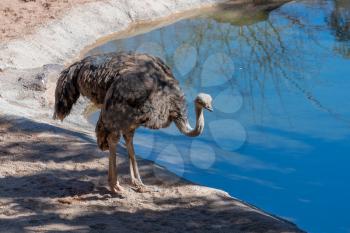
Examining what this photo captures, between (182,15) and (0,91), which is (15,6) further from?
(0,91)

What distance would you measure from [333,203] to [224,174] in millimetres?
1116

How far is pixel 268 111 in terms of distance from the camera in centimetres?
820

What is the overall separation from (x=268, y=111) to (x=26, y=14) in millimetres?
5312

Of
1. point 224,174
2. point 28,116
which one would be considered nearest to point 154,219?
point 224,174

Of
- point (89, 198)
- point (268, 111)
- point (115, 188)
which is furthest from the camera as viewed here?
point (268, 111)

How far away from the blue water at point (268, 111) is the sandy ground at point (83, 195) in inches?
22.9

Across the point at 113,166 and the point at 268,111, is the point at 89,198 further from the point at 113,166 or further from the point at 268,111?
the point at 268,111

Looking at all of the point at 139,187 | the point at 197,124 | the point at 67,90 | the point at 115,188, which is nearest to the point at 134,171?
the point at 139,187

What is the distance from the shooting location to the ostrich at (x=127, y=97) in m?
5.54

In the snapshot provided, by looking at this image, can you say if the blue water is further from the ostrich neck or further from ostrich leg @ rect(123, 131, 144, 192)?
the ostrich neck

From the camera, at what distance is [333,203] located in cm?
623

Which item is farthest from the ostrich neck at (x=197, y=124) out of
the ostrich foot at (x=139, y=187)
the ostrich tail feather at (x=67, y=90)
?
the ostrich tail feather at (x=67, y=90)

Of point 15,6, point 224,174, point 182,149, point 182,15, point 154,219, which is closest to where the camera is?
point 154,219

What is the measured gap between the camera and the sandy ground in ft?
17.4
